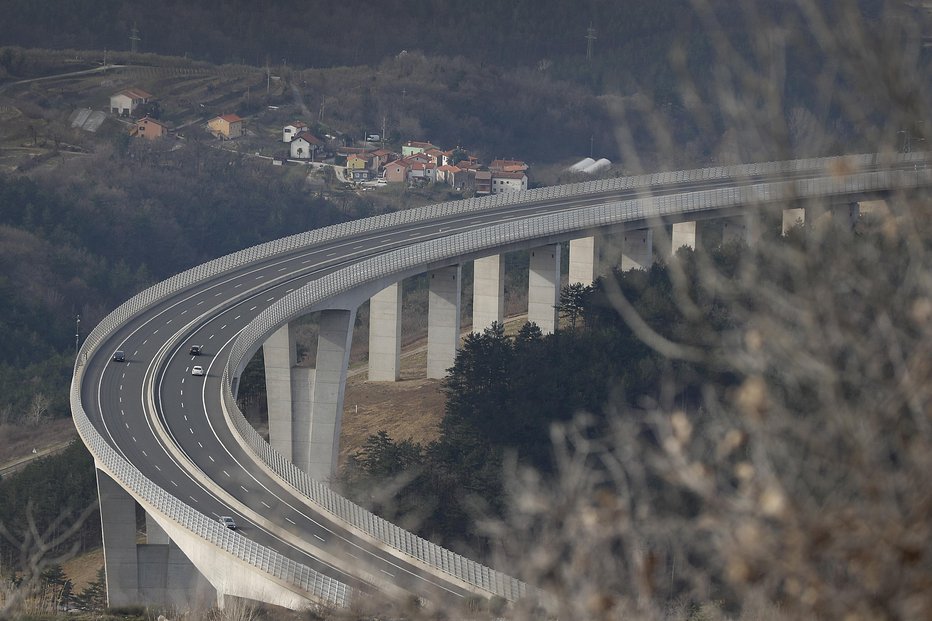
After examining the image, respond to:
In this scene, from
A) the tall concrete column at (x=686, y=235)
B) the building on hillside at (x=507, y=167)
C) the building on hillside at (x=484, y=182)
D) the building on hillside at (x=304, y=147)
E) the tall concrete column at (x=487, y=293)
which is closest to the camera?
the tall concrete column at (x=487, y=293)

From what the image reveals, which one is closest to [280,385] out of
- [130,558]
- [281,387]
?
[281,387]

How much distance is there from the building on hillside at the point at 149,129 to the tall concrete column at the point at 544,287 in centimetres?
8227

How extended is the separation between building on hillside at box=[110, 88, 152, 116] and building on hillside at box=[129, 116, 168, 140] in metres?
6.29

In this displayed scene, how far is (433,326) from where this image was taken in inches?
3105

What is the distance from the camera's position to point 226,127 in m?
162

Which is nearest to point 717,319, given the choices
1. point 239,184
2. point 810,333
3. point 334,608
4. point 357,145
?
point 334,608

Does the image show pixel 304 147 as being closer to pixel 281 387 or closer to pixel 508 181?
pixel 508 181

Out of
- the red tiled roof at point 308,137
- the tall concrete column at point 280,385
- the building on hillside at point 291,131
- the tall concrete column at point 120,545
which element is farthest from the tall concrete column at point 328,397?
the building on hillside at point 291,131

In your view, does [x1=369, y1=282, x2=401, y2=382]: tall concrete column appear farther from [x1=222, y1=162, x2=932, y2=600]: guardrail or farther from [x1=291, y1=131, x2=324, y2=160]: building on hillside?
[x1=291, y1=131, x2=324, y2=160]: building on hillside

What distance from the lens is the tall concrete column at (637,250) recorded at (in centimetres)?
8488

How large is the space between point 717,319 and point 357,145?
96.1 m

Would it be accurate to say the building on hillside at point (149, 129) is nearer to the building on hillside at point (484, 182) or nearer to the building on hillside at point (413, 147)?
the building on hillside at point (413, 147)

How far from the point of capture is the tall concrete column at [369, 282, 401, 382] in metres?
77.5

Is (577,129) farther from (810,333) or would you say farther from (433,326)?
(810,333)
